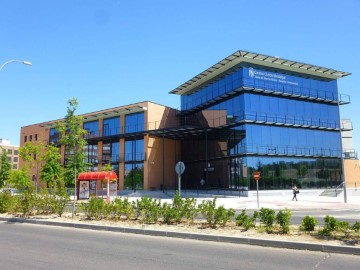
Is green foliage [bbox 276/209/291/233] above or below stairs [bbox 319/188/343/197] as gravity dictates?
above

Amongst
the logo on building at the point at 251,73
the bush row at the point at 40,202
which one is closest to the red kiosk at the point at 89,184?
the bush row at the point at 40,202

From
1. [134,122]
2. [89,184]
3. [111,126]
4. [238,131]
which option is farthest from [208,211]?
[111,126]

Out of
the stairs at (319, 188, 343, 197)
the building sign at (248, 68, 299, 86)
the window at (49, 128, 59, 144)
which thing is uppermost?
the building sign at (248, 68, 299, 86)

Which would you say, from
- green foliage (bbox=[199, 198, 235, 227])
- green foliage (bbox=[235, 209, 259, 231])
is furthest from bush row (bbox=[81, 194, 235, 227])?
green foliage (bbox=[235, 209, 259, 231])

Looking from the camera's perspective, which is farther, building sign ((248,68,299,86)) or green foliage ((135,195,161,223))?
building sign ((248,68,299,86))

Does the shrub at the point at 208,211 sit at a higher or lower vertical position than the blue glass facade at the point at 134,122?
lower

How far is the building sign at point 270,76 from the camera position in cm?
3878

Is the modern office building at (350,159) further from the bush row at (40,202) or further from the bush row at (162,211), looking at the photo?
the bush row at (40,202)

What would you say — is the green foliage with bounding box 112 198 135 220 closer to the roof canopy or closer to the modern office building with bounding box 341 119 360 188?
the roof canopy

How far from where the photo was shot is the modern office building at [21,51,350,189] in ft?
125

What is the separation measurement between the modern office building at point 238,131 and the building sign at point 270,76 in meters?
0.12

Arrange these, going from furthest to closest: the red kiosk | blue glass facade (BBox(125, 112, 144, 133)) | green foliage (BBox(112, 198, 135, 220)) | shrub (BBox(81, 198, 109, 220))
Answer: blue glass facade (BBox(125, 112, 144, 133)) → the red kiosk → shrub (BBox(81, 198, 109, 220)) → green foliage (BBox(112, 198, 135, 220))

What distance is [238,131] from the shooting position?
3806 cm

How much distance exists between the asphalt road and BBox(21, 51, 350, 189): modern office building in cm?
2694
